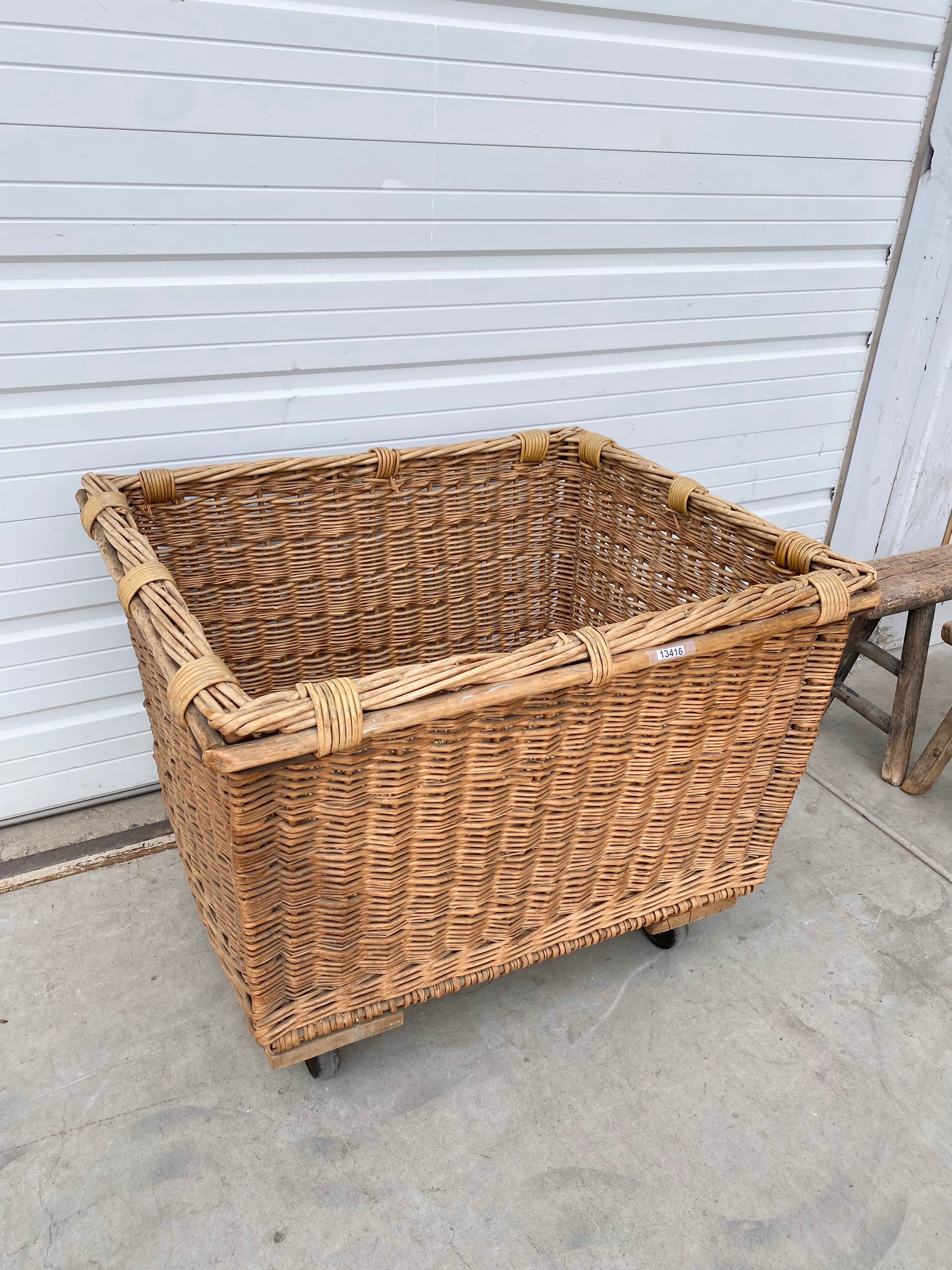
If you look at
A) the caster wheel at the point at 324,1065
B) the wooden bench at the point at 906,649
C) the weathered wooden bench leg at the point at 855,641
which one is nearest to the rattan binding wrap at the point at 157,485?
the caster wheel at the point at 324,1065

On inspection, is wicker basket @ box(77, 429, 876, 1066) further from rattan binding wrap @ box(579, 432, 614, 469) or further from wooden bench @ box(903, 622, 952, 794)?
wooden bench @ box(903, 622, 952, 794)

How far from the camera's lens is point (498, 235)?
192 centimetres

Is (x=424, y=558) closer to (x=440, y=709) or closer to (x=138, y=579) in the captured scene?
(x=138, y=579)

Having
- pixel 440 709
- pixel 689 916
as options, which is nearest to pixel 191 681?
pixel 440 709

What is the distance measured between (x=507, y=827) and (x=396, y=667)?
295mm

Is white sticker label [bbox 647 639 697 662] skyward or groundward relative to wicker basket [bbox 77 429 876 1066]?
skyward

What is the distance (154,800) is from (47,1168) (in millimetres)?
912

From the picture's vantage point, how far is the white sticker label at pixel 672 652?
46.0 inches

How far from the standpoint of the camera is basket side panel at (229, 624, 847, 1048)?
1098 millimetres

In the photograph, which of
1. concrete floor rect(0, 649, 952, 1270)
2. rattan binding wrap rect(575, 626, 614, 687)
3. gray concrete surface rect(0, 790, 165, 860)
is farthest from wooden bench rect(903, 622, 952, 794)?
gray concrete surface rect(0, 790, 165, 860)

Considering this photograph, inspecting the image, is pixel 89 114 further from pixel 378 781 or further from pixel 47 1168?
pixel 47 1168

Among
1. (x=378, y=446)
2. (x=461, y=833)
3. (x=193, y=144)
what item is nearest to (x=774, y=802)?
(x=461, y=833)

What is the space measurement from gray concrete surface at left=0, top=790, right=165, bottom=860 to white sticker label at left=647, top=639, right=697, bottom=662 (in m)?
1.40

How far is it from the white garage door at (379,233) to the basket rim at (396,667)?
0.79 ft
